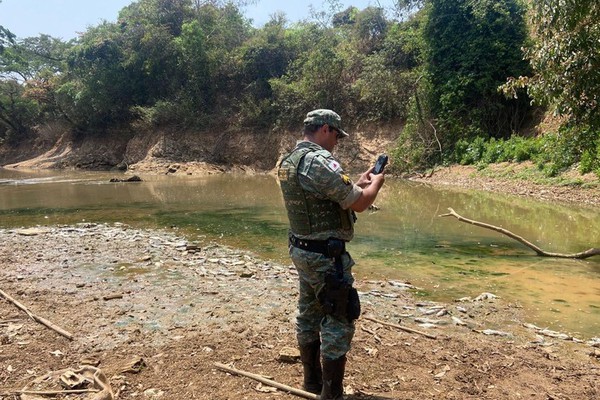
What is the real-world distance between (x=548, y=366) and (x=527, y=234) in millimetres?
6723

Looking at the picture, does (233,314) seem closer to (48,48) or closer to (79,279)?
(79,279)

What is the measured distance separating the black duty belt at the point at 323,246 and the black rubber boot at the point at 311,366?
81cm

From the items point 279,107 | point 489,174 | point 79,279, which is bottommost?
point 79,279

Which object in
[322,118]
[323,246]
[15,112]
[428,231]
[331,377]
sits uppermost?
[15,112]

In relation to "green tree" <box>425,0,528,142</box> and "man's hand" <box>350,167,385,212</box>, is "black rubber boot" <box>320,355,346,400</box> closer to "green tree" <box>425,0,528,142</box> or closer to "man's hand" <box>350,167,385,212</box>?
"man's hand" <box>350,167,385,212</box>

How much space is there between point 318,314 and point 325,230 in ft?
2.39

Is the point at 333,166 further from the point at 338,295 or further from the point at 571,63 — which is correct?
the point at 571,63

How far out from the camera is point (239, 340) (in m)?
4.62

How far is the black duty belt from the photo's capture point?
11.0ft

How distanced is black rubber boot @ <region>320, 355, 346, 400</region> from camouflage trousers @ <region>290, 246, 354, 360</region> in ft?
0.16

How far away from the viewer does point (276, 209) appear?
14555mm

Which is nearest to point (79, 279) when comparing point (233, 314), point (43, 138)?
point (233, 314)

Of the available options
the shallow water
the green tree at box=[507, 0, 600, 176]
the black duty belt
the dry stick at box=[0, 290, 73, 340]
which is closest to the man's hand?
the black duty belt

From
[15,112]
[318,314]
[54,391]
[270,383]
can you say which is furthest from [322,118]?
[15,112]
